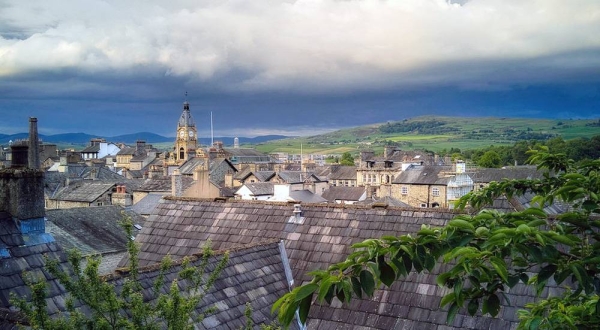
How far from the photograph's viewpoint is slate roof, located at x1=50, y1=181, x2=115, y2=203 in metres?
49.2

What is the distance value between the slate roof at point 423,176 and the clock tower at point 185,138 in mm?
59815

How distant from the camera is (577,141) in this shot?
129m

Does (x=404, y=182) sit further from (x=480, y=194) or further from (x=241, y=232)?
(x=480, y=194)

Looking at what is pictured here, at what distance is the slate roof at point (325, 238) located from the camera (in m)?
11.0

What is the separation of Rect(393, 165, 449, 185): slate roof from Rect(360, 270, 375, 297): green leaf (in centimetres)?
6093

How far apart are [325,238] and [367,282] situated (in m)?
10.1

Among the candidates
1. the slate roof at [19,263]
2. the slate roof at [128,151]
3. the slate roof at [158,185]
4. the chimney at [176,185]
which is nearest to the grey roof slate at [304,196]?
the chimney at [176,185]

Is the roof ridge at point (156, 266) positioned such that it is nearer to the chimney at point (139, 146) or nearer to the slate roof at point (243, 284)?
the slate roof at point (243, 284)

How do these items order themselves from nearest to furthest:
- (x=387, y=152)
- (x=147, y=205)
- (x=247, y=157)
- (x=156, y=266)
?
(x=156, y=266) → (x=147, y=205) → (x=387, y=152) → (x=247, y=157)

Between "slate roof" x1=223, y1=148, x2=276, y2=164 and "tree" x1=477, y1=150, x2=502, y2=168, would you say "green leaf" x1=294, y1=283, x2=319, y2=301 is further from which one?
"tree" x1=477, y1=150, x2=502, y2=168

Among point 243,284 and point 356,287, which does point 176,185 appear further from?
point 356,287

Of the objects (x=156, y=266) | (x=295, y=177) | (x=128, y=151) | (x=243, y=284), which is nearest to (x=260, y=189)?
(x=295, y=177)

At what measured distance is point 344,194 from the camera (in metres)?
62.2

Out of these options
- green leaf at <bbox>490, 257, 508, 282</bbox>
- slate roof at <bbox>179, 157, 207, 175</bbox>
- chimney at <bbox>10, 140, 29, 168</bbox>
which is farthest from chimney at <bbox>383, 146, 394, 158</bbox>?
A: green leaf at <bbox>490, 257, 508, 282</bbox>
